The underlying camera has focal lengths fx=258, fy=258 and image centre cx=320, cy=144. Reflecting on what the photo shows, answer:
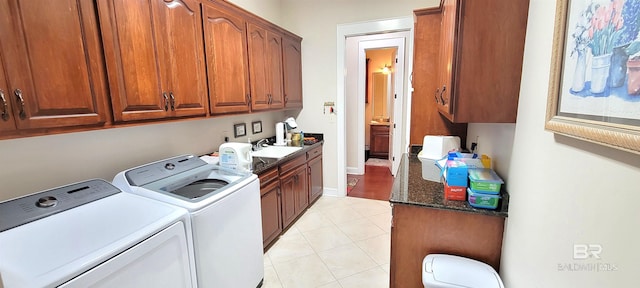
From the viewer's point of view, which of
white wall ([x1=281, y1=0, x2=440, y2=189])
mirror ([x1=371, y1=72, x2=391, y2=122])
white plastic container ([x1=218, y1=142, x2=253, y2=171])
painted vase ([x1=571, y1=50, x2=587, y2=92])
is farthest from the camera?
mirror ([x1=371, y1=72, x2=391, y2=122])

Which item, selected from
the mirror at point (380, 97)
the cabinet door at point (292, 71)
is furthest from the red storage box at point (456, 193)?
the mirror at point (380, 97)

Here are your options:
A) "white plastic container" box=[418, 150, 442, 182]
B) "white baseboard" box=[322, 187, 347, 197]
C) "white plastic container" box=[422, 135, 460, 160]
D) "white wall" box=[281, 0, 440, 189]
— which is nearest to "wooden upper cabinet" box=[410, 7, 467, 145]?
"white plastic container" box=[422, 135, 460, 160]

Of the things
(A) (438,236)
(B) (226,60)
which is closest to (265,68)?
(B) (226,60)

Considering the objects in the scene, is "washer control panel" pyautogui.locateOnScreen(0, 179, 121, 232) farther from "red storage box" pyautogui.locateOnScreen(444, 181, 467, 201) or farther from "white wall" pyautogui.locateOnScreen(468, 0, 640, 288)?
"white wall" pyautogui.locateOnScreen(468, 0, 640, 288)

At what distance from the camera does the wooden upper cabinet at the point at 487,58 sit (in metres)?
1.23

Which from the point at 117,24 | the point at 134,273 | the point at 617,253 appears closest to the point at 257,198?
the point at 134,273

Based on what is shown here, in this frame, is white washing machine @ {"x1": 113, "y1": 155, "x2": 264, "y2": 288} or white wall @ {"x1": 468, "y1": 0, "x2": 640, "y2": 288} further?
white washing machine @ {"x1": 113, "y1": 155, "x2": 264, "y2": 288}

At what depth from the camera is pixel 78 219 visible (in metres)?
1.15

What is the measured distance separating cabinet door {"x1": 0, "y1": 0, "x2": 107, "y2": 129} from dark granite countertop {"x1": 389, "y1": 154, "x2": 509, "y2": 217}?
66.1 inches

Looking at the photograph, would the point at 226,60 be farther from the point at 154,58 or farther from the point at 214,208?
the point at 214,208

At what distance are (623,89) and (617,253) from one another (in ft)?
1.30

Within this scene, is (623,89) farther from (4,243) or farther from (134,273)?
(4,243)

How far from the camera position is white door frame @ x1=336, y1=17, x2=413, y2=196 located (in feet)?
10.4

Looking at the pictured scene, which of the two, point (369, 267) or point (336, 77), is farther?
point (336, 77)
